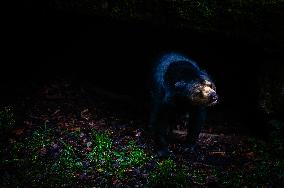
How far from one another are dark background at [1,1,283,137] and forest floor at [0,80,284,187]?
73cm

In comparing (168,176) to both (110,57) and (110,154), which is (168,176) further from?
(110,57)

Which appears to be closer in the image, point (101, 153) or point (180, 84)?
point (180, 84)

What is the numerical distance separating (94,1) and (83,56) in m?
3.27

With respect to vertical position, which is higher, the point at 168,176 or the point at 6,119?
the point at 6,119

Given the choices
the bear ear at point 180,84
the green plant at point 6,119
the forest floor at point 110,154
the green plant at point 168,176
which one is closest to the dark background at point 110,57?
the green plant at point 6,119

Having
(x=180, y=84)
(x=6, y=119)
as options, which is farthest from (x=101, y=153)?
(x=6, y=119)

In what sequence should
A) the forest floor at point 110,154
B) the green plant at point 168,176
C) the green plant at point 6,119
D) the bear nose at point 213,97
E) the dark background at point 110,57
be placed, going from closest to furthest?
the green plant at point 168,176 < the forest floor at point 110,154 < the bear nose at point 213,97 < the green plant at point 6,119 < the dark background at point 110,57

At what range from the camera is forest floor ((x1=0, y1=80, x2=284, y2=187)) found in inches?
234

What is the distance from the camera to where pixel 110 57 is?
9.66 meters

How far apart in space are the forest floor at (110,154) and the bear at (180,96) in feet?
1.12

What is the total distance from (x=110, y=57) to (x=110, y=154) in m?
3.67

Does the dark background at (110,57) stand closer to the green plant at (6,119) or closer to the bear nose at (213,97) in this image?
the green plant at (6,119)

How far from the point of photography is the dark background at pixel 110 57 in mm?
7977

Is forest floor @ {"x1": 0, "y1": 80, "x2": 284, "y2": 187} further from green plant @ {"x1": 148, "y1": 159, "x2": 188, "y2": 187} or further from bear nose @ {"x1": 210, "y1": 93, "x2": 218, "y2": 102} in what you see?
bear nose @ {"x1": 210, "y1": 93, "x2": 218, "y2": 102}
